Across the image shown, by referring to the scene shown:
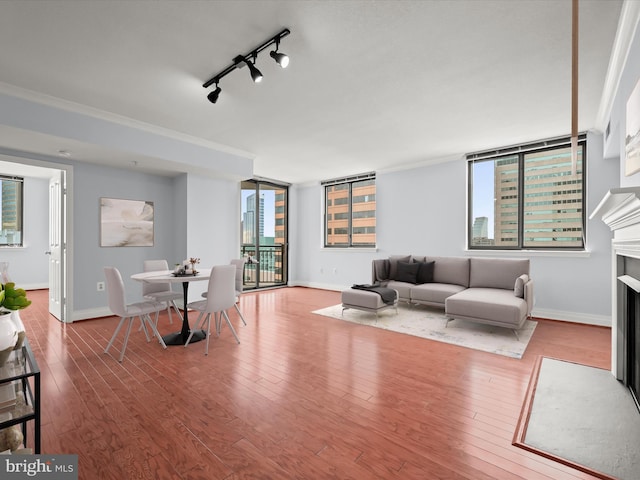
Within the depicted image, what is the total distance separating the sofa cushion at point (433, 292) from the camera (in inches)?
178

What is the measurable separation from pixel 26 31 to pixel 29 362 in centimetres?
249

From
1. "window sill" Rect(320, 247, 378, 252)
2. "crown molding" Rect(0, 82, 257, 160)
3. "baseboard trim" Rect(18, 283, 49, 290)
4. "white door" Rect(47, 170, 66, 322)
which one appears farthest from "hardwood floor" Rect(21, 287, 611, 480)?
"baseboard trim" Rect(18, 283, 49, 290)

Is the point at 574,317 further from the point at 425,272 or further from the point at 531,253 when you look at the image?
the point at 425,272

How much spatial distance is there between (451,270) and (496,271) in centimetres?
67

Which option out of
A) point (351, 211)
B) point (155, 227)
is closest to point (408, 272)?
point (351, 211)

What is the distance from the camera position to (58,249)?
14.6 feet

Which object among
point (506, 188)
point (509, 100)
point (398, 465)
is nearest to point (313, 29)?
point (509, 100)

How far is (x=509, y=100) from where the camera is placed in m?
3.28

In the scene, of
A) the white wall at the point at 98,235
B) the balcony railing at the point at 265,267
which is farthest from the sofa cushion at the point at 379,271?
the white wall at the point at 98,235

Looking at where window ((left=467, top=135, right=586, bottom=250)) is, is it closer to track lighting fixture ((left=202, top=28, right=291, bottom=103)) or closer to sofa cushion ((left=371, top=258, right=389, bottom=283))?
sofa cushion ((left=371, top=258, right=389, bottom=283))

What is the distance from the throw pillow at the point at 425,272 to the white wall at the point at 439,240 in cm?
58

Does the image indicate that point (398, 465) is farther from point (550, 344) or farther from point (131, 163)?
point (131, 163)

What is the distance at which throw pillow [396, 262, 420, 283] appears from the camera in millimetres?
5117

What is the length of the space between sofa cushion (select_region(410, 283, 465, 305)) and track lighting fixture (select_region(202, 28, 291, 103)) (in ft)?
12.3
